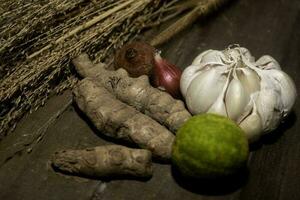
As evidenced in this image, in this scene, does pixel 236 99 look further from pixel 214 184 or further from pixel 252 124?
pixel 214 184

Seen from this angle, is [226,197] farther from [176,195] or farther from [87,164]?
[87,164]

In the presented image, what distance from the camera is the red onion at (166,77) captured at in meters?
1.68

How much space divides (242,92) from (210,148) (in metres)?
0.23

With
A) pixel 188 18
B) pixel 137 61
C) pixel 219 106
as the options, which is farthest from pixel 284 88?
pixel 188 18

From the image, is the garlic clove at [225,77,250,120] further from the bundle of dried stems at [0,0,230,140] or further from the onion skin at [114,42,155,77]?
the bundle of dried stems at [0,0,230,140]

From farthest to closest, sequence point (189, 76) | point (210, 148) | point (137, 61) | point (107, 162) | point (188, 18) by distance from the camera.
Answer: point (188, 18)
point (137, 61)
point (189, 76)
point (107, 162)
point (210, 148)

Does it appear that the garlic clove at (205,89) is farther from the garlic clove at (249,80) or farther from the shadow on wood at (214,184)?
the shadow on wood at (214,184)

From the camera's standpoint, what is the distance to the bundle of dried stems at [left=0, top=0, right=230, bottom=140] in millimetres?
1643

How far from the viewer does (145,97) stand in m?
1.60

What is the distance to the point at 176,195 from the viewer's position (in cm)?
142

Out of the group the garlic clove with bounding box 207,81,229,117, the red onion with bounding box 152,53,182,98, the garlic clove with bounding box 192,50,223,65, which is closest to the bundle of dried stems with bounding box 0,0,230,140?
the red onion with bounding box 152,53,182,98

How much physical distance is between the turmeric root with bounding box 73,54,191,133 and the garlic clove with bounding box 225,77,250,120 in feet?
0.45

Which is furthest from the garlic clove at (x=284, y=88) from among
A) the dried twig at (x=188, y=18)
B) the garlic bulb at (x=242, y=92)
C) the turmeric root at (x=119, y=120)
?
the dried twig at (x=188, y=18)

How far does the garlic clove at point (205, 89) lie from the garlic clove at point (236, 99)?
0.03 meters
